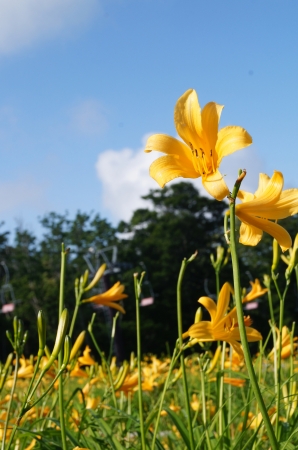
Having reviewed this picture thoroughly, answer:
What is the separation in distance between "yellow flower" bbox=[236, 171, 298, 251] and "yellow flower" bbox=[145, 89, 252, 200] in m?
0.08

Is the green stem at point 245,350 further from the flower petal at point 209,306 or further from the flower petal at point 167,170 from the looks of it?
the flower petal at point 209,306

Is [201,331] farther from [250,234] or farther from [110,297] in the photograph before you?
[110,297]

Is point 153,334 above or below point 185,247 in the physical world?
below

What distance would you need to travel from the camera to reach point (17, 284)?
2298 centimetres

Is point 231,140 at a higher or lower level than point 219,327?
higher

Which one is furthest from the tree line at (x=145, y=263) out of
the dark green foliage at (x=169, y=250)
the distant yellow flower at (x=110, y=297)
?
the distant yellow flower at (x=110, y=297)

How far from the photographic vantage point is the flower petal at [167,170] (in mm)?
913

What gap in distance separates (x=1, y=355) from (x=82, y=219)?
891 cm

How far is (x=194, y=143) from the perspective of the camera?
3.10 ft

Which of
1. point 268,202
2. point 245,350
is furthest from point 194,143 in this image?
point 245,350

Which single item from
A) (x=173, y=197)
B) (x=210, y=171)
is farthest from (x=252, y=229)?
(x=173, y=197)

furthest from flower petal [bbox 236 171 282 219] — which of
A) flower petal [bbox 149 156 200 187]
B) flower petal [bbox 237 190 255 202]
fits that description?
flower petal [bbox 237 190 255 202]

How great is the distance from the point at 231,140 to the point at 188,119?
117 millimetres

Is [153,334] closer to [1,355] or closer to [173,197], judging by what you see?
[1,355]
